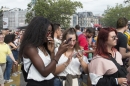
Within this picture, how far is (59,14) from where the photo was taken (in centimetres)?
5547

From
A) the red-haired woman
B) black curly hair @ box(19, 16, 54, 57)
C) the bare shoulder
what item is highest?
black curly hair @ box(19, 16, 54, 57)

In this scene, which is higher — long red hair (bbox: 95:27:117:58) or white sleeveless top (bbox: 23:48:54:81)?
long red hair (bbox: 95:27:117:58)

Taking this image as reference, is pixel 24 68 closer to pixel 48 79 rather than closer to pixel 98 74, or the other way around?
pixel 48 79

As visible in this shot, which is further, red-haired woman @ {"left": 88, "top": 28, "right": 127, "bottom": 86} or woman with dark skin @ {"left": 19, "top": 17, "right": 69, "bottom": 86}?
red-haired woman @ {"left": 88, "top": 28, "right": 127, "bottom": 86}

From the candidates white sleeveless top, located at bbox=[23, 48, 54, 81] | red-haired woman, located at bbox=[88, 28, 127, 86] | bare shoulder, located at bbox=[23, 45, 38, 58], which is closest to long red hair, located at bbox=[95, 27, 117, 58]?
red-haired woman, located at bbox=[88, 28, 127, 86]

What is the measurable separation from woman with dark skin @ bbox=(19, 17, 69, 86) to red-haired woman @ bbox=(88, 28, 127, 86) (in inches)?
19.4

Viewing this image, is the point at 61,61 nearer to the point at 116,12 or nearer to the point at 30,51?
the point at 30,51

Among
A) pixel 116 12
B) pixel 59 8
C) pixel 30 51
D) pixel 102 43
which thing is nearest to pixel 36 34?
pixel 30 51

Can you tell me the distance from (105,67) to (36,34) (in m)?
0.87

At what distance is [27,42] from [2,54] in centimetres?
431

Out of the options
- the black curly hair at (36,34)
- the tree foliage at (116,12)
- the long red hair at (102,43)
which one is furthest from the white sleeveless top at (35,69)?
the tree foliage at (116,12)

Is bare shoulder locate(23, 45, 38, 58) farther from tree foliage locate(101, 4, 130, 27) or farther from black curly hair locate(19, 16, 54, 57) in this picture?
tree foliage locate(101, 4, 130, 27)

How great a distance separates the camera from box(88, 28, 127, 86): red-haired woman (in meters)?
2.75

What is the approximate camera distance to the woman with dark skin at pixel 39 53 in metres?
2.51
